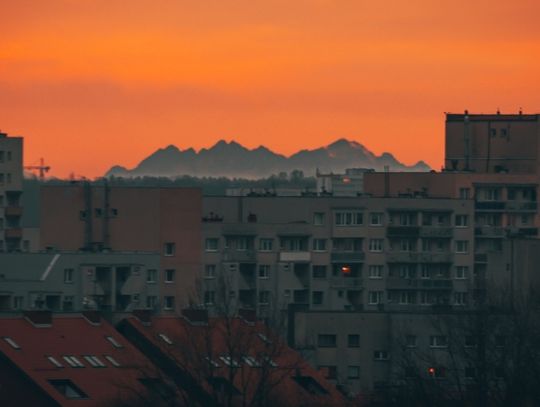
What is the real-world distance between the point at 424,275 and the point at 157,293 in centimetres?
1912

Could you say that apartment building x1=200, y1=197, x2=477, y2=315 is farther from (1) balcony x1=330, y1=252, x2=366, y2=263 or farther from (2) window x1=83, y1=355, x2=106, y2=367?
(2) window x1=83, y1=355, x2=106, y2=367

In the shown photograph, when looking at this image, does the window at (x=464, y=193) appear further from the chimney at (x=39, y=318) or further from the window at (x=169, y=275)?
the chimney at (x=39, y=318)

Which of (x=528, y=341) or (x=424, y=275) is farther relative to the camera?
(x=424, y=275)

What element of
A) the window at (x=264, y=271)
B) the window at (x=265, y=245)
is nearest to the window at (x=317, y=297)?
the window at (x=264, y=271)

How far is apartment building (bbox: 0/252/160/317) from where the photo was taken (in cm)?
9569

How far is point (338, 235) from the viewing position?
121 m

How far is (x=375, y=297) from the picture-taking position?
12306 centimetres

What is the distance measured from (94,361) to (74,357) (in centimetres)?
60

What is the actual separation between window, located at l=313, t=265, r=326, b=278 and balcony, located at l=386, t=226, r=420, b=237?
418 centimetres

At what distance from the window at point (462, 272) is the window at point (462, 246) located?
713 millimetres

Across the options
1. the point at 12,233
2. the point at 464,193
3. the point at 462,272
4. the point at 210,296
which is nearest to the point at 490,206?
the point at 464,193

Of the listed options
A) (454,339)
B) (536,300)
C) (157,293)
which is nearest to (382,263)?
(157,293)

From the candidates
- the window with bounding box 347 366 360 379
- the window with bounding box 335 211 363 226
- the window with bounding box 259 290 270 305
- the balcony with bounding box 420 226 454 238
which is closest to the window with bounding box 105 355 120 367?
the window with bounding box 347 366 360 379

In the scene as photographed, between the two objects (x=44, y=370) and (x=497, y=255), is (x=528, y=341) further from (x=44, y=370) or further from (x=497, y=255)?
(x=497, y=255)
